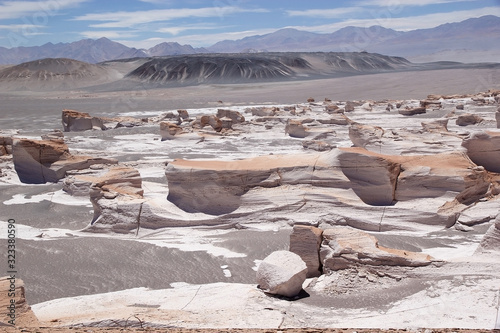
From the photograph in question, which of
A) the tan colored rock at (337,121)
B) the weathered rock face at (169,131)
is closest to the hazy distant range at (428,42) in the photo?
the tan colored rock at (337,121)

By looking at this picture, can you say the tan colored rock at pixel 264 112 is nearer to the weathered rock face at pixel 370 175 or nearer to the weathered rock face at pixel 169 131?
the weathered rock face at pixel 169 131

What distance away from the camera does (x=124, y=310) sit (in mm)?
4684

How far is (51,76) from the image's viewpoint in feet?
263

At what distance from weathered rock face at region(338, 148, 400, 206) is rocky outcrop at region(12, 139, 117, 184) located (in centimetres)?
623

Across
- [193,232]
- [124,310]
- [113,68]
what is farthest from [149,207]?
[113,68]

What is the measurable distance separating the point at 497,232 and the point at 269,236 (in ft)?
8.92

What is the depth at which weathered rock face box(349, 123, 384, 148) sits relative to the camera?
12.6 m

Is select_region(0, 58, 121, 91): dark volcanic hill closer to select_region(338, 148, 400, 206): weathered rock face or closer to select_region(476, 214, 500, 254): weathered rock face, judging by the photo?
select_region(338, 148, 400, 206): weathered rock face

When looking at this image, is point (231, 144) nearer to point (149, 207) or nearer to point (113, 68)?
point (149, 207)

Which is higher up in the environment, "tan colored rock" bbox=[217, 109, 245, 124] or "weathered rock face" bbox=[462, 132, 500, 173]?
"weathered rock face" bbox=[462, 132, 500, 173]

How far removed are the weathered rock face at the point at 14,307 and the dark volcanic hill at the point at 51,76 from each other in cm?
7608

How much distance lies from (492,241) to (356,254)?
151 cm

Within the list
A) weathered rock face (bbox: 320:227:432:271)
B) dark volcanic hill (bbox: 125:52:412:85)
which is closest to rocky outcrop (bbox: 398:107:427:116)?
weathered rock face (bbox: 320:227:432:271)

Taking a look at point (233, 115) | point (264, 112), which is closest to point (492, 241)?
point (233, 115)
